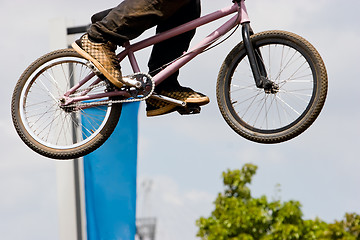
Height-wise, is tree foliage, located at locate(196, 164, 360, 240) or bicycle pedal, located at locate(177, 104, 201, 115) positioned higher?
tree foliage, located at locate(196, 164, 360, 240)

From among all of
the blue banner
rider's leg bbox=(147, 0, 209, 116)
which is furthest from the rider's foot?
the blue banner

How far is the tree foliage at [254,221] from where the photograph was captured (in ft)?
110

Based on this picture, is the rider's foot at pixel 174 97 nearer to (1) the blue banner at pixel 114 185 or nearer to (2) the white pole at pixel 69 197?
(1) the blue banner at pixel 114 185

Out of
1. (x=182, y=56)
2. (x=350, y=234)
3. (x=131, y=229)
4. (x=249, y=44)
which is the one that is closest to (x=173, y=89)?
(x=182, y=56)

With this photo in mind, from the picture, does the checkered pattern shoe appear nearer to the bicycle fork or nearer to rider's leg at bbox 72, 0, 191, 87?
rider's leg at bbox 72, 0, 191, 87

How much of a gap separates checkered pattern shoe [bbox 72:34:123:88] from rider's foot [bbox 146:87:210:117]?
54 centimetres

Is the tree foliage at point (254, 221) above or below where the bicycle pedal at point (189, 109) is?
above

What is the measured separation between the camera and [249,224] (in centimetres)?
3444

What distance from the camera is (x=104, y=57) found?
8773 millimetres

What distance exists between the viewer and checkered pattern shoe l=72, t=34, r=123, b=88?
872 cm

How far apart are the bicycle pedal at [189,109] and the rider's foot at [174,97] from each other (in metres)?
0.05

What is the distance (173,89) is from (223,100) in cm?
56

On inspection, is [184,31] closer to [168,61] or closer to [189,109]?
[168,61]

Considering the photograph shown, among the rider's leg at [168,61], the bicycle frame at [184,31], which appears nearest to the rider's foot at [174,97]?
the rider's leg at [168,61]
